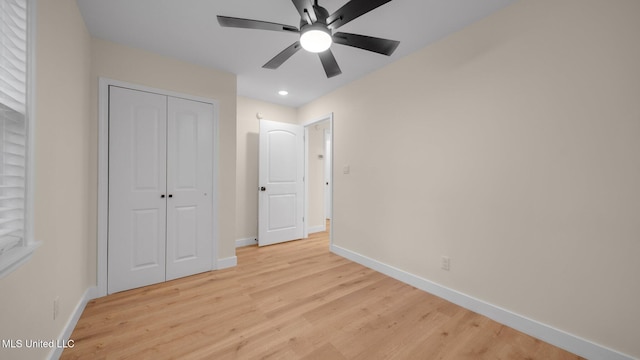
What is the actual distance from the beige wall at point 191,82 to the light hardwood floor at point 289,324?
803 millimetres

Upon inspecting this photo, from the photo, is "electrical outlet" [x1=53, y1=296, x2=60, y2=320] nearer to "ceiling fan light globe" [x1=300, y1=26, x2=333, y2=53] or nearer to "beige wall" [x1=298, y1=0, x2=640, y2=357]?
"ceiling fan light globe" [x1=300, y1=26, x2=333, y2=53]

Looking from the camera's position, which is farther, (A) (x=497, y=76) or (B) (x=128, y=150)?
(B) (x=128, y=150)

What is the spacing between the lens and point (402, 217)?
2.59 metres

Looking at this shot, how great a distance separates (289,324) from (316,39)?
6.95ft

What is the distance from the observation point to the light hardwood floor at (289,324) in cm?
151

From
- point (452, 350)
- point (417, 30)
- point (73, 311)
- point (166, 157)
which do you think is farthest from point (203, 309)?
point (417, 30)

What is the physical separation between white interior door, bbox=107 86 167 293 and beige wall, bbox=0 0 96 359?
0.75ft

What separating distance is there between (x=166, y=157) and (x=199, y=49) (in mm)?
1199

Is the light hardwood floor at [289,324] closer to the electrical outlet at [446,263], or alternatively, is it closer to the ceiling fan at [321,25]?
the electrical outlet at [446,263]

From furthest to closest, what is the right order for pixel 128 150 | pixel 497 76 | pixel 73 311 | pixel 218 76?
pixel 218 76
pixel 128 150
pixel 497 76
pixel 73 311

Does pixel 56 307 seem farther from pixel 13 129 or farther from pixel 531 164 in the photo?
pixel 531 164

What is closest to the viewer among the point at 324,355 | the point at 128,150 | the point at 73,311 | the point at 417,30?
the point at 324,355

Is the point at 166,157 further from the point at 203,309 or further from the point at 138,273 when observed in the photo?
the point at 203,309

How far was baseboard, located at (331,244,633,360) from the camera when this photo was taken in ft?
4.74
